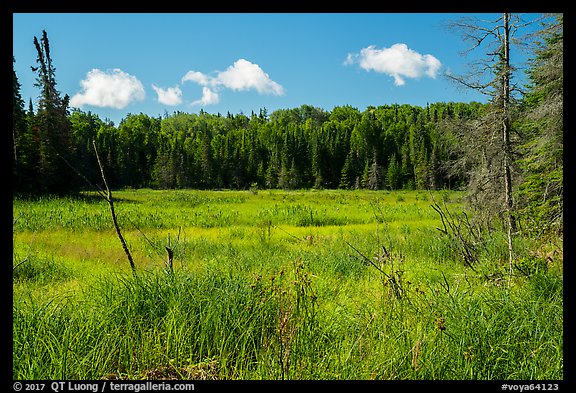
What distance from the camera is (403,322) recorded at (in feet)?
9.44

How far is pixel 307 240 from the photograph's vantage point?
1133cm

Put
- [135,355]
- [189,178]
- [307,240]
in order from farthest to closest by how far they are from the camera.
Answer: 1. [189,178]
2. [307,240]
3. [135,355]

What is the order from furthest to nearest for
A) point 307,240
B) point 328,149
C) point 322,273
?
point 328,149, point 307,240, point 322,273

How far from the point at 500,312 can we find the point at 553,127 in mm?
6873
